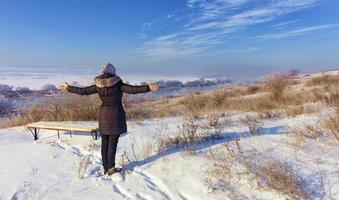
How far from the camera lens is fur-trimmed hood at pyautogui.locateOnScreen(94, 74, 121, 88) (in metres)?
6.30

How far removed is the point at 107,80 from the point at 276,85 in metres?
11.5

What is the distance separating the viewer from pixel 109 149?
6457 millimetres

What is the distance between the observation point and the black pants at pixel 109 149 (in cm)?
641

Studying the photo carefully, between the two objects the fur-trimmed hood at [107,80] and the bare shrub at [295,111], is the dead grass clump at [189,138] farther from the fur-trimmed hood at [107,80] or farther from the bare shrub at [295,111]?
the bare shrub at [295,111]

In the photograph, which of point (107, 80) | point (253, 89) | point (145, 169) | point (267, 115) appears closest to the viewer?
point (107, 80)

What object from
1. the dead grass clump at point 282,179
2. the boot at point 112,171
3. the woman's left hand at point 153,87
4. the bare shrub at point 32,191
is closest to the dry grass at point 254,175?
the dead grass clump at point 282,179

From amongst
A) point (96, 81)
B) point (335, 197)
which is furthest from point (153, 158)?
point (335, 197)

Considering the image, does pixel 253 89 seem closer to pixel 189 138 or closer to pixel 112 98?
pixel 189 138

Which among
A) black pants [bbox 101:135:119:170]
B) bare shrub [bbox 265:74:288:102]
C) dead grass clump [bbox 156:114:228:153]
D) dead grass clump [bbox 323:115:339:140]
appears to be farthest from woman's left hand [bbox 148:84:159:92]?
bare shrub [bbox 265:74:288:102]

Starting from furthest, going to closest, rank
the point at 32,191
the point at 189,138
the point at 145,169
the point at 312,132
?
1. the point at 312,132
2. the point at 189,138
3. the point at 145,169
4. the point at 32,191

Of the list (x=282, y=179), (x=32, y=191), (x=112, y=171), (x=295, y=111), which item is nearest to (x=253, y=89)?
(x=295, y=111)

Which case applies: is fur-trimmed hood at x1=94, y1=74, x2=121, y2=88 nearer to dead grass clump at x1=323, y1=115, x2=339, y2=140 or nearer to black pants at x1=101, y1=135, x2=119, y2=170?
black pants at x1=101, y1=135, x2=119, y2=170

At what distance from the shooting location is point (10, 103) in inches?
721

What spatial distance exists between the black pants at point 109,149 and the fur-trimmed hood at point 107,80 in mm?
938
